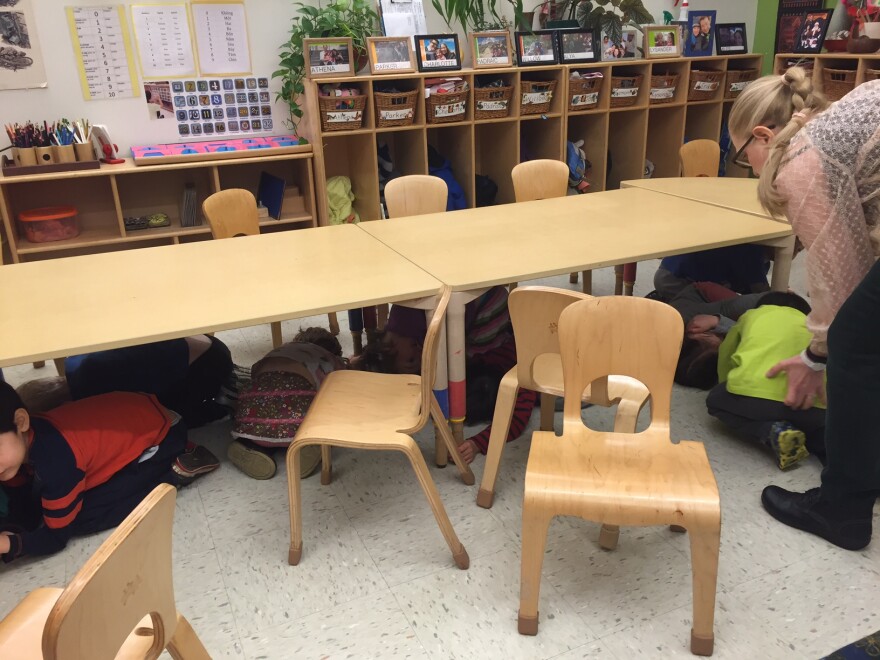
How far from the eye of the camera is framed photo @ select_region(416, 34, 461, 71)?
12.8 ft

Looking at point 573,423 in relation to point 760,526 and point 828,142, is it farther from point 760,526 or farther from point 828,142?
point 828,142

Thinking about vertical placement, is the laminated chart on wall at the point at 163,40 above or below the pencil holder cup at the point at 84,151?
above

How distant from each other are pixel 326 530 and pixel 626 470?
86 centimetres

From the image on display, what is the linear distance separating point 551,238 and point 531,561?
123 centimetres

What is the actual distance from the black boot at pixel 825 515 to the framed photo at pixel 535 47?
3078 mm

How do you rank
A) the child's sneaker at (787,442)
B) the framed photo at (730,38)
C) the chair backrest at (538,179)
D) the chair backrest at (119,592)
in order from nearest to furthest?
the chair backrest at (119,592)
the child's sneaker at (787,442)
the chair backrest at (538,179)
the framed photo at (730,38)

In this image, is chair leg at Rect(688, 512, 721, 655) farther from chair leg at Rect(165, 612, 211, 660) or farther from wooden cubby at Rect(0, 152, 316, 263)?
wooden cubby at Rect(0, 152, 316, 263)

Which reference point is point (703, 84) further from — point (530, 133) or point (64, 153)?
point (64, 153)

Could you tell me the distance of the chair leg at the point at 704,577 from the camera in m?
1.38


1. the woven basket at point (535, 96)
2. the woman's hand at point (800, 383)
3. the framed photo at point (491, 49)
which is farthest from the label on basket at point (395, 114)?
the woman's hand at point (800, 383)

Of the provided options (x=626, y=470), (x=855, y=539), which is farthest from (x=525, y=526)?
(x=855, y=539)

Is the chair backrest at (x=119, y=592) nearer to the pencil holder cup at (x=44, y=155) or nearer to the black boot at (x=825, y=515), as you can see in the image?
the black boot at (x=825, y=515)

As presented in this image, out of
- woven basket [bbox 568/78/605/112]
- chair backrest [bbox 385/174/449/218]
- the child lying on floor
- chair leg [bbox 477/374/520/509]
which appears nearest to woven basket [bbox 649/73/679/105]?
woven basket [bbox 568/78/605/112]

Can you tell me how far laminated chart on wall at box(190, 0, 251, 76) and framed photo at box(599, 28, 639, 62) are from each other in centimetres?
219
